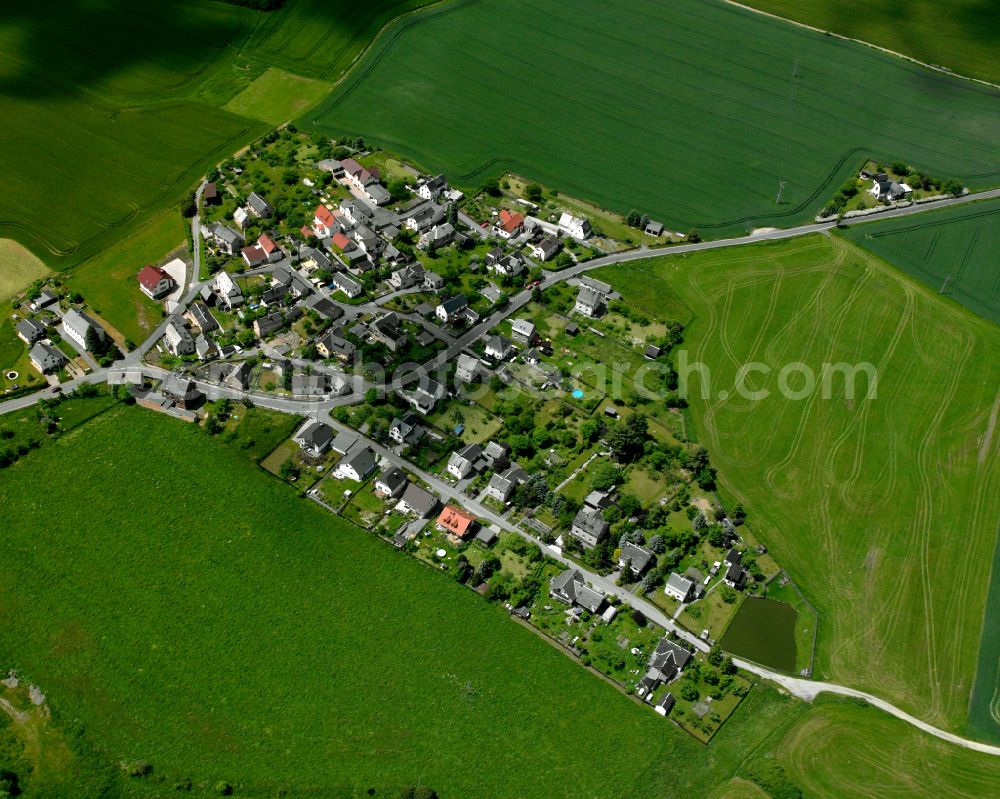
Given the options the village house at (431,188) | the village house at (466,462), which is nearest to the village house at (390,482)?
the village house at (466,462)

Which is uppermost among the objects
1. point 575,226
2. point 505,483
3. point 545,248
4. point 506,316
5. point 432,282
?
point 575,226

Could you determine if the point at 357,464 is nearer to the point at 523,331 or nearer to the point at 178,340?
the point at 523,331

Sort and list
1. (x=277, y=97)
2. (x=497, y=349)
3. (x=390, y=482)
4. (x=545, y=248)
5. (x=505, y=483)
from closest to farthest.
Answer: (x=505, y=483), (x=390, y=482), (x=497, y=349), (x=545, y=248), (x=277, y=97)

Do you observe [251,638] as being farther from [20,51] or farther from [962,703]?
[20,51]

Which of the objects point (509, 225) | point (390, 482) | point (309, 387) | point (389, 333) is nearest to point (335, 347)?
point (309, 387)

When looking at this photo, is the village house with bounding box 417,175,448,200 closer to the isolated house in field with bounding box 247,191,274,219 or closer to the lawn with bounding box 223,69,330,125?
the isolated house in field with bounding box 247,191,274,219
